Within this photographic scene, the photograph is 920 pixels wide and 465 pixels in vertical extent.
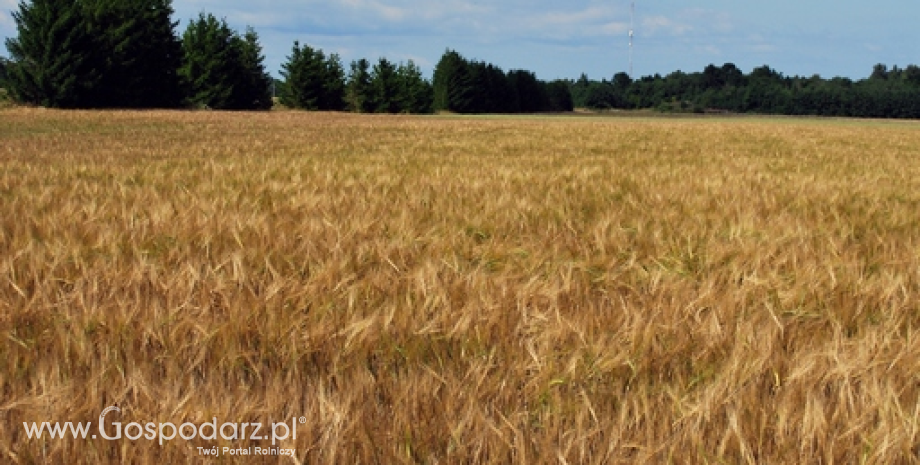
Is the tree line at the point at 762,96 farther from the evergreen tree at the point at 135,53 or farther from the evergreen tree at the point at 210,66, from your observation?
the evergreen tree at the point at 135,53

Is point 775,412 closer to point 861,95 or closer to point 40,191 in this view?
point 40,191

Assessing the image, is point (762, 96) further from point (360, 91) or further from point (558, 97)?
point (360, 91)

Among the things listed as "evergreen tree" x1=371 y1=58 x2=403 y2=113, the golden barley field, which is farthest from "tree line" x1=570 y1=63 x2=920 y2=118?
the golden barley field

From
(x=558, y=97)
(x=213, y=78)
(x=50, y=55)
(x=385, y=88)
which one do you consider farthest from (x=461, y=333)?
(x=558, y=97)

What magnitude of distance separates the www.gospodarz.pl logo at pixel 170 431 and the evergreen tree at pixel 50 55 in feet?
169

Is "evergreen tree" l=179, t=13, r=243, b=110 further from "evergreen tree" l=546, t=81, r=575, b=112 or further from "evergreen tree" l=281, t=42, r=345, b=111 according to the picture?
"evergreen tree" l=546, t=81, r=575, b=112

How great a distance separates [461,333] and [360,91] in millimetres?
76933

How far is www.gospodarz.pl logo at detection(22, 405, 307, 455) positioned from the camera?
1188 millimetres

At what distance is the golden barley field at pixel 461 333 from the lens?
1.22 meters

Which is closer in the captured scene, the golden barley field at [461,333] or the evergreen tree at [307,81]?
the golden barley field at [461,333]

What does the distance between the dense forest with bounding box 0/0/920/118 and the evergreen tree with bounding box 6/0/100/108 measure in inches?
2.6

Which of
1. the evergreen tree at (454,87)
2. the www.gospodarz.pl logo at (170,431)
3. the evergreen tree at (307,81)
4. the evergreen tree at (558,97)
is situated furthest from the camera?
the evergreen tree at (558,97)

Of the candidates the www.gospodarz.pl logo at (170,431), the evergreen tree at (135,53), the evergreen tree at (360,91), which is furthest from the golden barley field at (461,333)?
the evergreen tree at (360,91)

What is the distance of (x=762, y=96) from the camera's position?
420 feet
